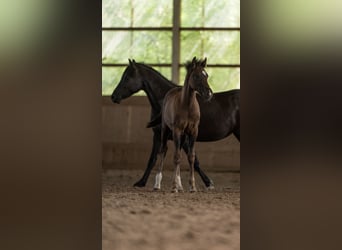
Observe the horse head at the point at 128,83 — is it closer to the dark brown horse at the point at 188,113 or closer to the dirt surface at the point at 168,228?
Answer: the dark brown horse at the point at 188,113

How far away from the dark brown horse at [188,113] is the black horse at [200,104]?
0.28 feet

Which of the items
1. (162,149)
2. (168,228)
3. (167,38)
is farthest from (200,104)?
(168,228)

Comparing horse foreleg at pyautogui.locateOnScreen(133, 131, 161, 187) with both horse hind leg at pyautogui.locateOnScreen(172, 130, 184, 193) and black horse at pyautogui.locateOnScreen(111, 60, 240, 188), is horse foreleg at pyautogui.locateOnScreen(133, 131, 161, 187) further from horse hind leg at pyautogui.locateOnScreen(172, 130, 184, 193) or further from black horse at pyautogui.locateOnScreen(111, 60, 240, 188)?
horse hind leg at pyautogui.locateOnScreen(172, 130, 184, 193)

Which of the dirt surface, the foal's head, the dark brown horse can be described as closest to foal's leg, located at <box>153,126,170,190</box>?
the dark brown horse

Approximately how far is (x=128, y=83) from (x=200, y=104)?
7.7 inches

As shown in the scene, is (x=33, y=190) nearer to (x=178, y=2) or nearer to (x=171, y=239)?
(x=171, y=239)

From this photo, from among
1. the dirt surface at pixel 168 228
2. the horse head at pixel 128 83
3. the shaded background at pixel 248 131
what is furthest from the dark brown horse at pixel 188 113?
the shaded background at pixel 248 131

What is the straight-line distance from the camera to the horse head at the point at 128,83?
1.27m

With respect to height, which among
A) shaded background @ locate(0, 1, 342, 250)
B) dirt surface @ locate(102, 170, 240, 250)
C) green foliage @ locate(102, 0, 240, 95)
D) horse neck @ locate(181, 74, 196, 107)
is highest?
green foliage @ locate(102, 0, 240, 95)

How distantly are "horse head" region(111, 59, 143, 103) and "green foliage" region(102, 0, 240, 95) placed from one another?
2cm

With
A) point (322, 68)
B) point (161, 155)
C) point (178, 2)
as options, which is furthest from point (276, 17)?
point (178, 2)

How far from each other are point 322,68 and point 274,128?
50 millimetres

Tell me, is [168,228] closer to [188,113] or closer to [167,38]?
[188,113]

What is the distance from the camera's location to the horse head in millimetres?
1269
